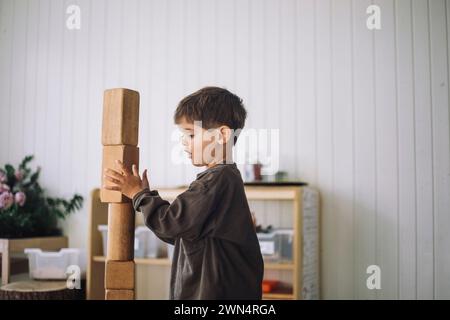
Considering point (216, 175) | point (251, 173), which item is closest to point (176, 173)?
point (251, 173)

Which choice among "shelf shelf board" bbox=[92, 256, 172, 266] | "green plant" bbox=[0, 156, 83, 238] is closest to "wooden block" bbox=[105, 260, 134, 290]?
"shelf shelf board" bbox=[92, 256, 172, 266]

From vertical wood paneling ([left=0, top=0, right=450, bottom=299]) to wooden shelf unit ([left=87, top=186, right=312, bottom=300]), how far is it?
0.94ft

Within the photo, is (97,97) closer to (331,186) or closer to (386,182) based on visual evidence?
(331,186)

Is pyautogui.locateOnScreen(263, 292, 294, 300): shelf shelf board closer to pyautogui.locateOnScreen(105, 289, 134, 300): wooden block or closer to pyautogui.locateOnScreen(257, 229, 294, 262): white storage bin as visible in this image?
pyautogui.locateOnScreen(257, 229, 294, 262): white storage bin

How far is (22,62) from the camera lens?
10.6 feet

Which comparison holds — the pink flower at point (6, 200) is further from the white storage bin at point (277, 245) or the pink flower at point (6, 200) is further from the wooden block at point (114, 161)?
the wooden block at point (114, 161)

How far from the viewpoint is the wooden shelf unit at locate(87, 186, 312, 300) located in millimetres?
2279

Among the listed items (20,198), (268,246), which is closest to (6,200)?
(20,198)

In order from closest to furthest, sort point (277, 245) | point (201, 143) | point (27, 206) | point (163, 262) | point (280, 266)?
point (201, 143) → point (280, 266) → point (277, 245) → point (163, 262) → point (27, 206)

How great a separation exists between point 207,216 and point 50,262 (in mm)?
1901

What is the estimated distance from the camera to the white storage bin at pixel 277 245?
244 cm

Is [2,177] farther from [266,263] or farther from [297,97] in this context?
[297,97]

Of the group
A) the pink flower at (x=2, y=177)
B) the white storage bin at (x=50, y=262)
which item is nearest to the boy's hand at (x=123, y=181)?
the white storage bin at (x=50, y=262)

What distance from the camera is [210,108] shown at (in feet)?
4.06
